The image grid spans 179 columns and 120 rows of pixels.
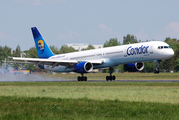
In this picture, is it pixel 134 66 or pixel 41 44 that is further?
pixel 41 44

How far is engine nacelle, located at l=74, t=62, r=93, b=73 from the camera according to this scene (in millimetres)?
44531

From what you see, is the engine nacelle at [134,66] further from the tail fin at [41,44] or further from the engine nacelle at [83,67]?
the tail fin at [41,44]

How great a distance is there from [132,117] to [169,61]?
10279cm

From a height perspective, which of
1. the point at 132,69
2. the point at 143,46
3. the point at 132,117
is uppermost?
the point at 143,46

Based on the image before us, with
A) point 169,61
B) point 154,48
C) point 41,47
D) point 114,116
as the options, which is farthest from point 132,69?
point 169,61

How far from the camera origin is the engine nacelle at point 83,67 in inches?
1753

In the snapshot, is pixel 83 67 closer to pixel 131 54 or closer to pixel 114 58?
pixel 114 58

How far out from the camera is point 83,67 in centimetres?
4431

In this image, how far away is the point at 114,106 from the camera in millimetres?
16062

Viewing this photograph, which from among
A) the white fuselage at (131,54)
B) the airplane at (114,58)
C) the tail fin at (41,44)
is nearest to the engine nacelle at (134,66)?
the airplane at (114,58)

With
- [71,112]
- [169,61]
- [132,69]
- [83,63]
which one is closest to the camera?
[71,112]

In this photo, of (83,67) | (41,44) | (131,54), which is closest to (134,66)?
(131,54)

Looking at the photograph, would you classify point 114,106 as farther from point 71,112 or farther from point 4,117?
point 4,117

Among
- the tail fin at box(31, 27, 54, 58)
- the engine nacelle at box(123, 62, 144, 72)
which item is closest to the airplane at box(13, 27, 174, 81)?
the engine nacelle at box(123, 62, 144, 72)
